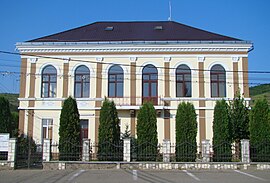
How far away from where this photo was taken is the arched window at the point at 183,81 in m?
26.8

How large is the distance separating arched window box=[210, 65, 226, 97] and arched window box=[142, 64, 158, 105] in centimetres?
436

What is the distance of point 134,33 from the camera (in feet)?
95.3

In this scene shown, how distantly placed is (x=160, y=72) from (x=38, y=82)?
955 centimetres

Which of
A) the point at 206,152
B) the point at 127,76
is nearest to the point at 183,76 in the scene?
the point at 127,76

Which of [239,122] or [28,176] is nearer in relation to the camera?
[28,176]

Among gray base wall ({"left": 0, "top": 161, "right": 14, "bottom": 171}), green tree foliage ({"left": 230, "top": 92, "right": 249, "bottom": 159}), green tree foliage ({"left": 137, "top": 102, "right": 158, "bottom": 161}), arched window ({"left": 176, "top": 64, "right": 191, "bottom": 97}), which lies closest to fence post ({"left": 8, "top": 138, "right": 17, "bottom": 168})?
gray base wall ({"left": 0, "top": 161, "right": 14, "bottom": 171})

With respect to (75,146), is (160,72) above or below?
above

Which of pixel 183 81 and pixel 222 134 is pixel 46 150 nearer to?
pixel 222 134

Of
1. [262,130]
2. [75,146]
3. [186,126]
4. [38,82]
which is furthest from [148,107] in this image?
[38,82]

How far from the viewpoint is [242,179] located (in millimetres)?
14195

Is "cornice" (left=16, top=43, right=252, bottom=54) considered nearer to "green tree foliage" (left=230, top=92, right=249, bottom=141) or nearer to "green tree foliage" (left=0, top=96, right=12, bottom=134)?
"green tree foliage" (left=230, top=92, right=249, bottom=141)

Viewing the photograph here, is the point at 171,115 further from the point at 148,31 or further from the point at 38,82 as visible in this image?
the point at 38,82

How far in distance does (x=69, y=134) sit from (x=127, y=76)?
9.19m

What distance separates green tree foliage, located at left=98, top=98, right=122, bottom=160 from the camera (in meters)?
18.3
